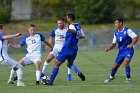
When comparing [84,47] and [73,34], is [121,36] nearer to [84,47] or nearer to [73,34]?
[73,34]

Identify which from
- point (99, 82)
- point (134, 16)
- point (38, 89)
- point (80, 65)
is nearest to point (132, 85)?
point (99, 82)

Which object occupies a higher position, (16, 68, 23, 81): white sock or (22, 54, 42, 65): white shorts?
(22, 54, 42, 65): white shorts

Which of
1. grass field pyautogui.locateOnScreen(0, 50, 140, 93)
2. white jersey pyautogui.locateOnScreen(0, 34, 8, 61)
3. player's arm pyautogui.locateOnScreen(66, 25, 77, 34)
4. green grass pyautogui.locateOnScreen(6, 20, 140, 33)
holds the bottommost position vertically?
green grass pyautogui.locateOnScreen(6, 20, 140, 33)

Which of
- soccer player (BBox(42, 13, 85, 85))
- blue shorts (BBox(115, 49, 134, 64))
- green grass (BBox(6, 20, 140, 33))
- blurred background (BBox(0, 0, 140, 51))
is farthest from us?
blurred background (BBox(0, 0, 140, 51))

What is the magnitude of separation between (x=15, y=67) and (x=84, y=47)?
2334 centimetres

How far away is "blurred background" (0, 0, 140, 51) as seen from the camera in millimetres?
50719

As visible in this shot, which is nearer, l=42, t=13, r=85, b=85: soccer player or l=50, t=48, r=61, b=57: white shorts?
l=42, t=13, r=85, b=85: soccer player

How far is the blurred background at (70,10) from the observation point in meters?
50.7

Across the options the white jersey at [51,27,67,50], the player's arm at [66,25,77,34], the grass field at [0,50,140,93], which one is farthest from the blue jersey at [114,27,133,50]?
the white jersey at [51,27,67,50]

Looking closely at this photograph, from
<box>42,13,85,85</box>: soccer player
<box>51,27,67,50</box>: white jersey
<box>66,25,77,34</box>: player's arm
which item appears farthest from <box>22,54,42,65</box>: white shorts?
<box>51,27,67,50</box>: white jersey

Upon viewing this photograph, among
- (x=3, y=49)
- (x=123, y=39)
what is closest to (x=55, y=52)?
(x=123, y=39)

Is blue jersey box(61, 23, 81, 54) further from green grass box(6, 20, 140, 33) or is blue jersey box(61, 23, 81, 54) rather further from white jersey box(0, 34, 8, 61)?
green grass box(6, 20, 140, 33)

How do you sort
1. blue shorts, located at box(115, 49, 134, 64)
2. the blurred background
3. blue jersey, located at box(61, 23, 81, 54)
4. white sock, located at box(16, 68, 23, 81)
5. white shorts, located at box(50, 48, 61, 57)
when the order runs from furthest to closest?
1. the blurred background
2. white shorts, located at box(50, 48, 61, 57)
3. blue shorts, located at box(115, 49, 134, 64)
4. blue jersey, located at box(61, 23, 81, 54)
5. white sock, located at box(16, 68, 23, 81)

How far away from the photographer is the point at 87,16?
52656mm
